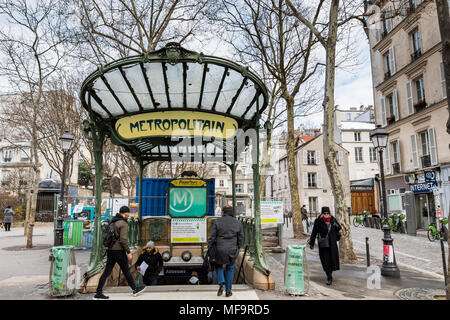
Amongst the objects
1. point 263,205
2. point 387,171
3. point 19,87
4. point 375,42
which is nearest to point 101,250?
point 263,205

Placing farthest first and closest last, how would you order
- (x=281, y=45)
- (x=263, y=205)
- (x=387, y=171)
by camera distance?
(x=387, y=171), (x=281, y=45), (x=263, y=205)

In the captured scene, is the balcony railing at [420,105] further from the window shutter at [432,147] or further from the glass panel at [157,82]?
the glass panel at [157,82]

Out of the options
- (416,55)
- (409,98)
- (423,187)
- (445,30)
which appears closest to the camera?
(445,30)

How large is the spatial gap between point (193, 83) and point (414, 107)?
19.9m

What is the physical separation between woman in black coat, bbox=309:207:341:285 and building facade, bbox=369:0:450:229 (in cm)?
1375

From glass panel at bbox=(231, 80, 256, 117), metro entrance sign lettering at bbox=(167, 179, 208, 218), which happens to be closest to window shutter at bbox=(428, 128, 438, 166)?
metro entrance sign lettering at bbox=(167, 179, 208, 218)

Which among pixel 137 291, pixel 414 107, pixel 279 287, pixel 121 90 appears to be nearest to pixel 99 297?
pixel 137 291

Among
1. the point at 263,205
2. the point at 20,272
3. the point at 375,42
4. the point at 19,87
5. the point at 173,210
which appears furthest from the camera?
the point at 375,42

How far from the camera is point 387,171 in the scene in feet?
78.1

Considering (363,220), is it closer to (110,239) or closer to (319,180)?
(319,180)

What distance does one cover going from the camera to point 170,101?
6.89 m
